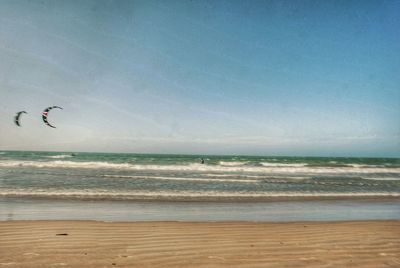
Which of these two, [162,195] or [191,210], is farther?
[162,195]

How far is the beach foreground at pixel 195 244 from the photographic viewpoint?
18.5 feet

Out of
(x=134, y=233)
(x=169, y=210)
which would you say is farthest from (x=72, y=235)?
(x=169, y=210)

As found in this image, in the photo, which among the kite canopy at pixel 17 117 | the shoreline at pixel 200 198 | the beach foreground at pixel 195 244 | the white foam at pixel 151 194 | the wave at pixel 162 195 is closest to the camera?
the beach foreground at pixel 195 244

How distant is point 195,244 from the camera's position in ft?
21.8

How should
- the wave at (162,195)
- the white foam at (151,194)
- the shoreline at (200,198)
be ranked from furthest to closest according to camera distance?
the white foam at (151,194), the wave at (162,195), the shoreline at (200,198)

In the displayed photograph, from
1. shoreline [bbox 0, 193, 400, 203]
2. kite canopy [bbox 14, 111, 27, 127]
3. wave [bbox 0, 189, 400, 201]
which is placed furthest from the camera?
wave [bbox 0, 189, 400, 201]

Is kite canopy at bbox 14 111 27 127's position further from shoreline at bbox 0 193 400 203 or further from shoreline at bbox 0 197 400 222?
shoreline at bbox 0 193 400 203

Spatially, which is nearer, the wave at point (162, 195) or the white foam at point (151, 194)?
the wave at point (162, 195)

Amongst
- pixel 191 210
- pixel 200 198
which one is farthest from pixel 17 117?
pixel 200 198

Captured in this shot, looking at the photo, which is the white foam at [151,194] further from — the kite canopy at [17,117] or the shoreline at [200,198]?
the kite canopy at [17,117]

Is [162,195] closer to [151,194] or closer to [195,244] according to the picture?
[151,194]

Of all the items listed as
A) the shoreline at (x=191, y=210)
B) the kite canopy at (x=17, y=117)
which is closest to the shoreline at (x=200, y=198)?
the shoreline at (x=191, y=210)

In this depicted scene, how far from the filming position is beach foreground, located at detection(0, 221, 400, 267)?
5.63 metres

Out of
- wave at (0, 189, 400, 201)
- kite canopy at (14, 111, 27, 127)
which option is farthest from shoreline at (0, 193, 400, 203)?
kite canopy at (14, 111, 27, 127)
